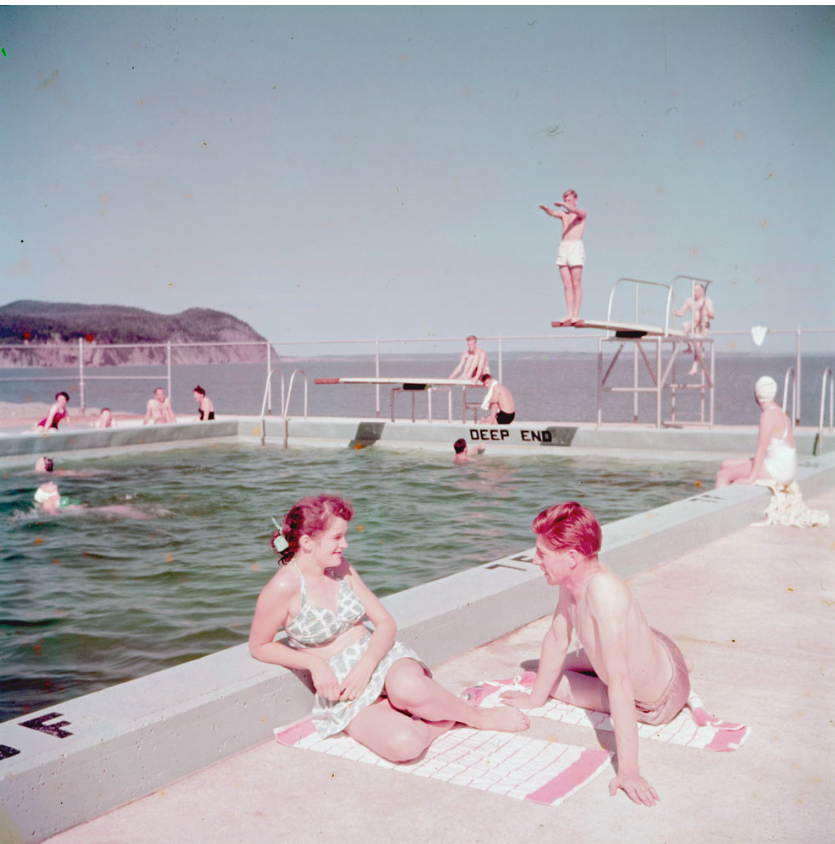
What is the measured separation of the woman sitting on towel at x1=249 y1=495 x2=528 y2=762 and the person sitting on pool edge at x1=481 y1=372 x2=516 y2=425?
1227 cm

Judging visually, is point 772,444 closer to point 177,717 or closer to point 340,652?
point 340,652

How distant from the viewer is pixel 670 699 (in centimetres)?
330

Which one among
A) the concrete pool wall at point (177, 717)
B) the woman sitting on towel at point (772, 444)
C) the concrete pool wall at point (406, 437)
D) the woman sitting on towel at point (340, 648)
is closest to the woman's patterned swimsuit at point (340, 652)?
the woman sitting on towel at point (340, 648)

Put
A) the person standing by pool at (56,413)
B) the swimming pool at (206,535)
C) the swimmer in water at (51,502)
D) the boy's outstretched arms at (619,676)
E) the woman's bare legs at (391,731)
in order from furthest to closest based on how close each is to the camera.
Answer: the person standing by pool at (56,413)
the swimmer in water at (51,502)
the swimming pool at (206,535)
the woman's bare legs at (391,731)
the boy's outstretched arms at (619,676)

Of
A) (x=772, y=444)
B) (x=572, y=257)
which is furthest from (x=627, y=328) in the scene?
(x=772, y=444)

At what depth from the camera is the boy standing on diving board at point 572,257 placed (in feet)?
43.5

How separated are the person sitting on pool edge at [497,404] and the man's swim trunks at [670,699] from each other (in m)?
12.2

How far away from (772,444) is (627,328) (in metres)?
7.08

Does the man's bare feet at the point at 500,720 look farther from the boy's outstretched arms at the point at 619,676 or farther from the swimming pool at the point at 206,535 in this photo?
the swimming pool at the point at 206,535

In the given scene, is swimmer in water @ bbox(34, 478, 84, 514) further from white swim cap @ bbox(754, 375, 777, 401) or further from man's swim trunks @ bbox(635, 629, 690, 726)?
man's swim trunks @ bbox(635, 629, 690, 726)

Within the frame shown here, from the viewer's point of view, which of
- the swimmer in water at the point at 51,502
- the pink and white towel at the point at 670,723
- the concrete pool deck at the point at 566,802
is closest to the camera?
the concrete pool deck at the point at 566,802

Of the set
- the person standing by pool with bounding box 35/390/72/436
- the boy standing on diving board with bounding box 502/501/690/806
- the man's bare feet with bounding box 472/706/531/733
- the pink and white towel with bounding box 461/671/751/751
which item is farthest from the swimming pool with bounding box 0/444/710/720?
the boy standing on diving board with bounding box 502/501/690/806

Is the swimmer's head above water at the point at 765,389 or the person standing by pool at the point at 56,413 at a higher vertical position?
the swimmer's head above water at the point at 765,389

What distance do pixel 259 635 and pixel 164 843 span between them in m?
0.91
